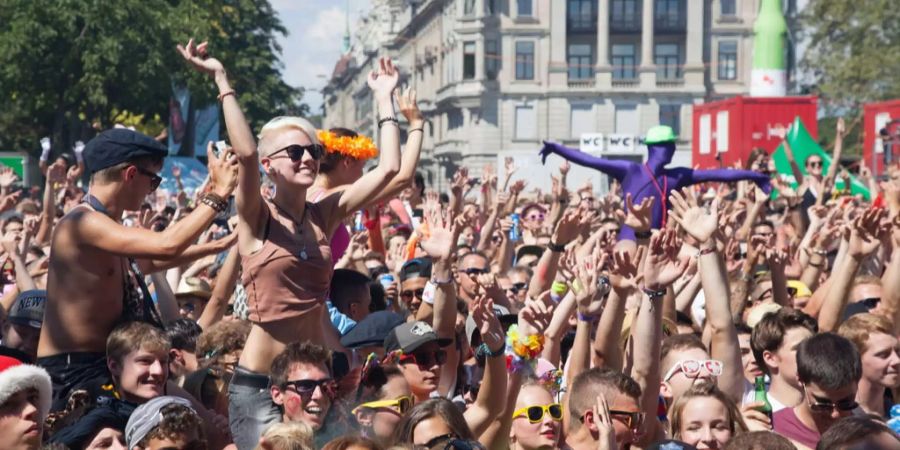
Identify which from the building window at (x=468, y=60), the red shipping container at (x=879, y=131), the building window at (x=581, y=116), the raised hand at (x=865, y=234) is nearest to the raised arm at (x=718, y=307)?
the raised hand at (x=865, y=234)

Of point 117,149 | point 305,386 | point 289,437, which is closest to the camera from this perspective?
point 289,437

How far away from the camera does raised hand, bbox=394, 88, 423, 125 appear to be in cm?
666

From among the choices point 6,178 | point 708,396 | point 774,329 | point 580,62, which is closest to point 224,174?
point 708,396

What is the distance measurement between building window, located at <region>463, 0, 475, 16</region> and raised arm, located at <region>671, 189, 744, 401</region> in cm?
8557

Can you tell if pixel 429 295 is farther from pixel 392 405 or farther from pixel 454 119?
pixel 454 119

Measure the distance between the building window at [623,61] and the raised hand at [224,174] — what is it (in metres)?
85.0

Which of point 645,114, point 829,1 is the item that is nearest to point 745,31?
point 645,114

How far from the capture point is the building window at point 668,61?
9006cm

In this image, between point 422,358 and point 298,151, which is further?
point 422,358

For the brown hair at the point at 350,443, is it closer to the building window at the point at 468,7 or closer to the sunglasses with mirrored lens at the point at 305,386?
the sunglasses with mirrored lens at the point at 305,386

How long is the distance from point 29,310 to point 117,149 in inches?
55.0

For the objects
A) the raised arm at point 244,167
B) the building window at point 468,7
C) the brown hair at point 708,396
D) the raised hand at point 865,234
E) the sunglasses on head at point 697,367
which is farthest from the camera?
the building window at point 468,7

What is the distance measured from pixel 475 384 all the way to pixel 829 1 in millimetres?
55416

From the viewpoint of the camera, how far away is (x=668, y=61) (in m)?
90.9
